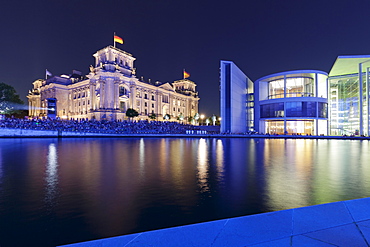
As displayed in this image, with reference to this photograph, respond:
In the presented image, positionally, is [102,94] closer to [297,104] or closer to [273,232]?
[297,104]

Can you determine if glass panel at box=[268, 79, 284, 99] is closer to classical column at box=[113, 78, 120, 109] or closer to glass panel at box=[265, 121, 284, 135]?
glass panel at box=[265, 121, 284, 135]

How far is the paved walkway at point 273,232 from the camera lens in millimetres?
3662

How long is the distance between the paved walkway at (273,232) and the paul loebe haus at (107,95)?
78326 millimetres

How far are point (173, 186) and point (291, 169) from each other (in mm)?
7848

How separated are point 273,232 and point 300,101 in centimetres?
6793

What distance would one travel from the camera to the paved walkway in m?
3.66

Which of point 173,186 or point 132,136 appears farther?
point 132,136

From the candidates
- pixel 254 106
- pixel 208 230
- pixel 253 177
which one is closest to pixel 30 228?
pixel 208 230

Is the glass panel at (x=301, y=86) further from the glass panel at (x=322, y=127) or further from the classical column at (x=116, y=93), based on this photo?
the classical column at (x=116, y=93)

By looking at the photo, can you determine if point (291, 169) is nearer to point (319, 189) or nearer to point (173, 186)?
point (319, 189)

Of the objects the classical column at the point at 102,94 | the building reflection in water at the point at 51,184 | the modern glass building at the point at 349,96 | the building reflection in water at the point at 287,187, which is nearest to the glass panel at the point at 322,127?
the modern glass building at the point at 349,96

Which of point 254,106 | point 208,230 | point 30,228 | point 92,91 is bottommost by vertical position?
point 30,228

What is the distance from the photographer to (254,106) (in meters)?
72.8

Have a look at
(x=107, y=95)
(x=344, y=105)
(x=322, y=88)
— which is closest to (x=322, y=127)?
(x=344, y=105)
